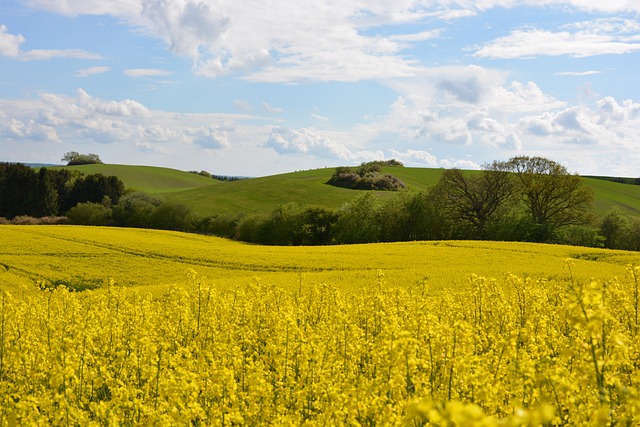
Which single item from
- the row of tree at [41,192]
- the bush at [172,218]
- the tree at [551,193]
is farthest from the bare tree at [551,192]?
the row of tree at [41,192]

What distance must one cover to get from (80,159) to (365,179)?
82269 mm

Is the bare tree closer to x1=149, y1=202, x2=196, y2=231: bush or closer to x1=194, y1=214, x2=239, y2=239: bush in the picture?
x1=194, y1=214, x2=239, y2=239: bush

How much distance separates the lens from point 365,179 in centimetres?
9238

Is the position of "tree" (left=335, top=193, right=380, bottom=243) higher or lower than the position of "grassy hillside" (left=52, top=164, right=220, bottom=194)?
lower

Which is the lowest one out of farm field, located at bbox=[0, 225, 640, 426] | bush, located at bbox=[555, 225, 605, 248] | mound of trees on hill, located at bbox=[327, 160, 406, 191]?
farm field, located at bbox=[0, 225, 640, 426]

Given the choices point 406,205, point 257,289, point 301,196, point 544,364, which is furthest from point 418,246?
point 301,196

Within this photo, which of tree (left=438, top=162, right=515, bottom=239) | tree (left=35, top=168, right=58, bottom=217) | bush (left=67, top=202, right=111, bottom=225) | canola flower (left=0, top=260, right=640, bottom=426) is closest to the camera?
canola flower (left=0, top=260, right=640, bottom=426)

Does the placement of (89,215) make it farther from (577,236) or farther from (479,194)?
(577,236)

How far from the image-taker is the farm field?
5.59 m

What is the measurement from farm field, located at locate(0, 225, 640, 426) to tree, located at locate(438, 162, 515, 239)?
22.0m

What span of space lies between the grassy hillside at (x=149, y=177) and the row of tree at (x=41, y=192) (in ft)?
81.8

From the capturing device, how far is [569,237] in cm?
4959

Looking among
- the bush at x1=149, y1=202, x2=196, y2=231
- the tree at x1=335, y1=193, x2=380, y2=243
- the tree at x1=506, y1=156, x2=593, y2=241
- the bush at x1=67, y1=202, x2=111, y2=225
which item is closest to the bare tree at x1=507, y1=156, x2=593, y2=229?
the tree at x1=506, y1=156, x2=593, y2=241

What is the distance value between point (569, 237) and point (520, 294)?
38.2 m
